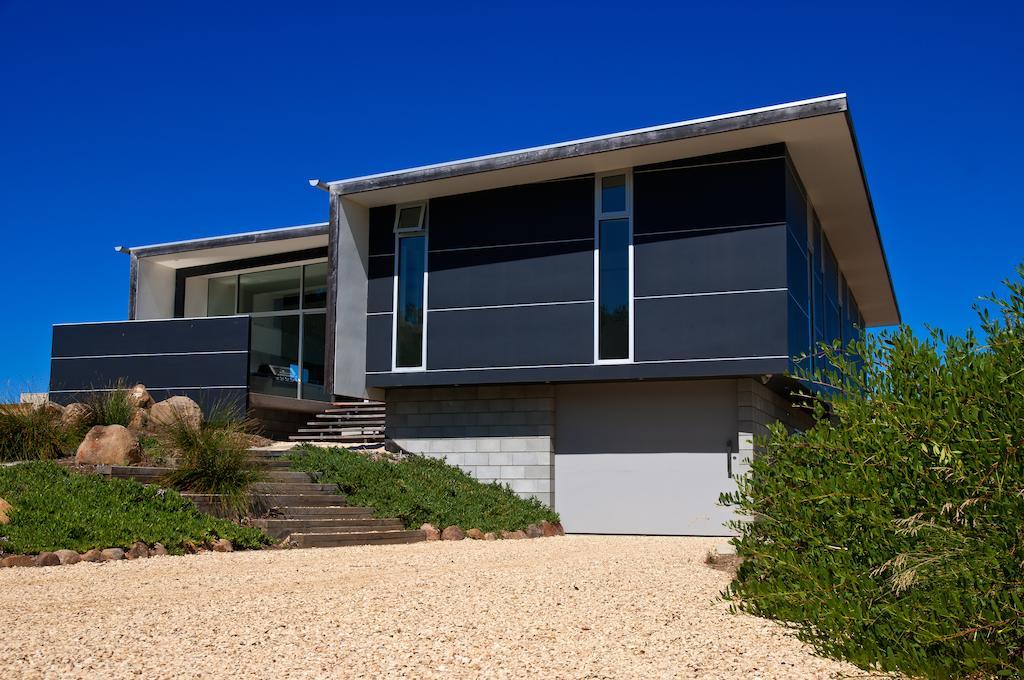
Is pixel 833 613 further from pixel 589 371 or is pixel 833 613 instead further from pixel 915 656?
pixel 589 371

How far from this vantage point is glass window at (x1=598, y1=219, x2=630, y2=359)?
15.9m

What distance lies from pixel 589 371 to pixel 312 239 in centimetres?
759

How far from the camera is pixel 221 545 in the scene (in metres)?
10.5

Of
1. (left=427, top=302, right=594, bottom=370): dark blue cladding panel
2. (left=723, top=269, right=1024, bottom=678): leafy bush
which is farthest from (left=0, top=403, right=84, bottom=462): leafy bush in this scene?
(left=723, top=269, right=1024, bottom=678): leafy bush

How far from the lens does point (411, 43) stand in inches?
669

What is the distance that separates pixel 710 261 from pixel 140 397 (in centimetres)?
1012

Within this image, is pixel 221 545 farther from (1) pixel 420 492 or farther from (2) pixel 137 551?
(1) pixel 420 492

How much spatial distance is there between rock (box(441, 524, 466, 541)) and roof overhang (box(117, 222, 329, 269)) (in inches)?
354

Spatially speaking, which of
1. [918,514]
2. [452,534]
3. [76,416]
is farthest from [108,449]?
[918,514]

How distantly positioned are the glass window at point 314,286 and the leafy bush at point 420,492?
5.98m

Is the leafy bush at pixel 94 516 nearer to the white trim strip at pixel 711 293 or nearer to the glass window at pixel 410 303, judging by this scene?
the glass window at pixel 410 303

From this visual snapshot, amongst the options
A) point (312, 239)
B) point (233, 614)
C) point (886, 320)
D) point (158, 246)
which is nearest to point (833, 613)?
point (233, 614)

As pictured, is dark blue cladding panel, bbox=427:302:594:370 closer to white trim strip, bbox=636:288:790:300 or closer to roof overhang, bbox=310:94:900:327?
white trim strip, bbox=636:288:790:300

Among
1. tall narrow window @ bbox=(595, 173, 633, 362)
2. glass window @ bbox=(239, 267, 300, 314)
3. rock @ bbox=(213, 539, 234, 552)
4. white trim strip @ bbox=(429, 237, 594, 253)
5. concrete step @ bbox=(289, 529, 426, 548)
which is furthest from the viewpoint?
glass window @ bbox=(239, 267, 300, 314)
